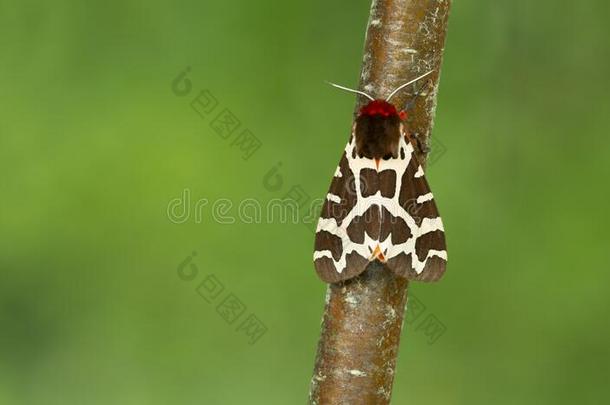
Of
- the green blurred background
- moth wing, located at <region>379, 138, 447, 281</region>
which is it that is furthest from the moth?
the green blurred background

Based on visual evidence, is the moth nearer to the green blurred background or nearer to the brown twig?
the brown twig

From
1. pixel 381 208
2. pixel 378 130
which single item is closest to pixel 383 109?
pixel 378 130

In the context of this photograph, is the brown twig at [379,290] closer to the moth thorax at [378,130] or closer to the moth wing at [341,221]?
the moth thorax at [378,130]

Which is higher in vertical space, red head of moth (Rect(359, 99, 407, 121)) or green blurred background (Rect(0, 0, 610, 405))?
green blurred background (Rect(0, 0, 610, 405))

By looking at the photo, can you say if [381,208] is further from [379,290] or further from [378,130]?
[379,290]

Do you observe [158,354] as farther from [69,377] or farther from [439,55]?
[439,55]

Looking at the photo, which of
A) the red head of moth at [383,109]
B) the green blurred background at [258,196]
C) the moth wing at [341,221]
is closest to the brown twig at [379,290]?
the red head of moth at [383,109]
